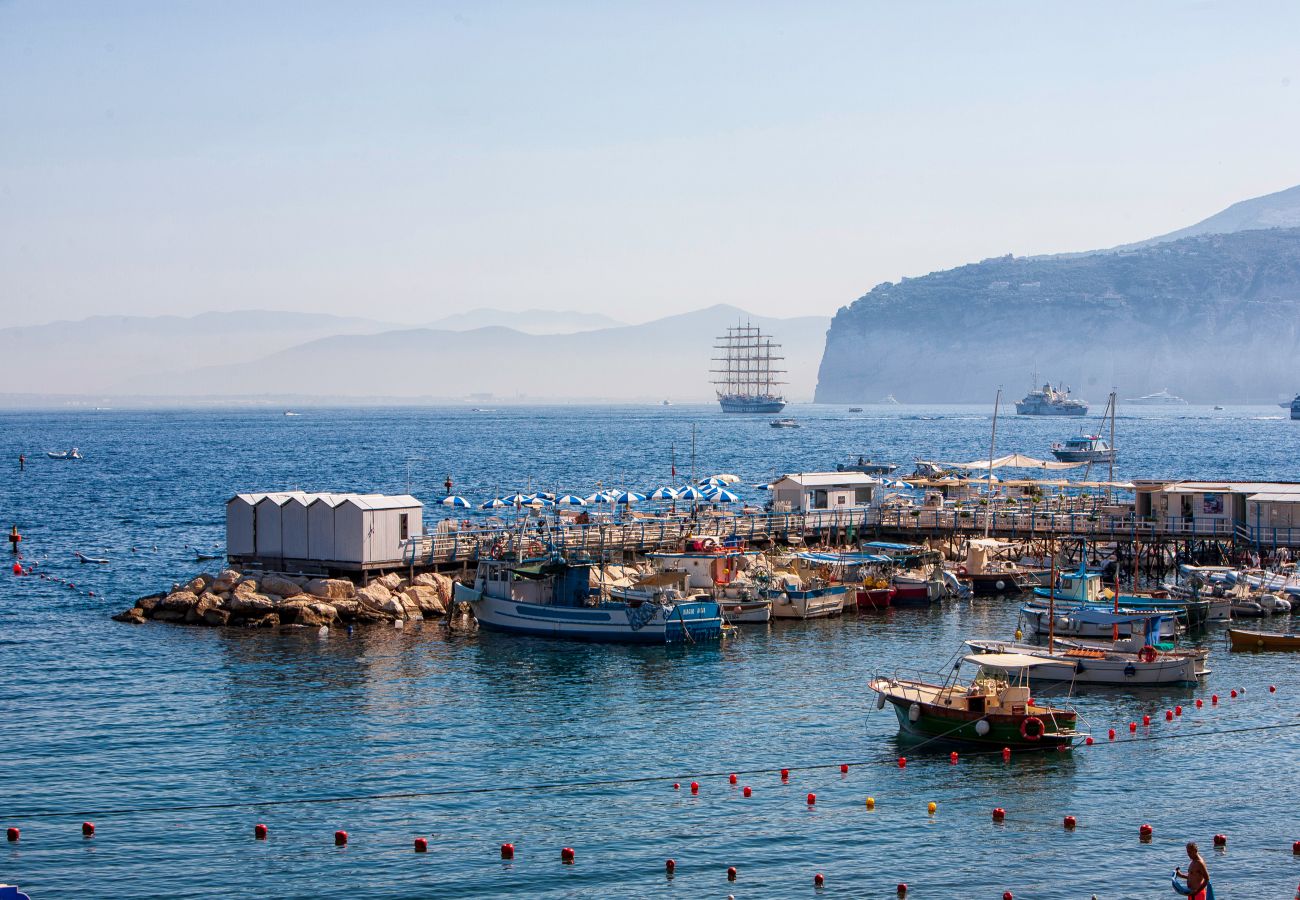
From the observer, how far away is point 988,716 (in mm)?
38375

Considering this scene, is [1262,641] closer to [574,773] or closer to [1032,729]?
[1032,729]

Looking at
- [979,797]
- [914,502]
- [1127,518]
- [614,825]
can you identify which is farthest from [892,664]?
[914,502]

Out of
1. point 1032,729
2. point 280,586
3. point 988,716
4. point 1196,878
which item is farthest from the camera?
point 280,586

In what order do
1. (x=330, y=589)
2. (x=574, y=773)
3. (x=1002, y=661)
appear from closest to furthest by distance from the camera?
1. (x=574, y=773)
2. (x=1002, y=661)
3. (x=330, y=589)

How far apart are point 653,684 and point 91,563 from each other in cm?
4124

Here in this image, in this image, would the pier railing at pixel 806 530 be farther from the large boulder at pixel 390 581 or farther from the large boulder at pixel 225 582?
the large boulder at pixel 225 582

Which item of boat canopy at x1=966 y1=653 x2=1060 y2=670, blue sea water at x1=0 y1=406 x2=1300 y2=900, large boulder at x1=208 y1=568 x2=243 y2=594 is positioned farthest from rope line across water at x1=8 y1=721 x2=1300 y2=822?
large boulder at x1=208 y1=568 x2=243 y2=594

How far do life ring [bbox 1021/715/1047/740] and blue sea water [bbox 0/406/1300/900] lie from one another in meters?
0.82

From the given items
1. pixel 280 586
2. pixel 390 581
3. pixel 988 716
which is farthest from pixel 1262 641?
pixel 280 586

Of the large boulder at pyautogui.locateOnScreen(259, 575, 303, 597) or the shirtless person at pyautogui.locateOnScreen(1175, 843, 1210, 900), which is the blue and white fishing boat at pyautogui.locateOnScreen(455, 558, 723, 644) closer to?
the large boulder at pyautogui.locateOnScreen(259, 575, 303, 597)

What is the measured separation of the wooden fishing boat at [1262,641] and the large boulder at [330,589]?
3280 cm

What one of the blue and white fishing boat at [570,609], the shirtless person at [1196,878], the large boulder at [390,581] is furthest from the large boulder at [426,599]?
the shirtless person at [1196,878]

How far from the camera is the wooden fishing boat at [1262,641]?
52.0 meters

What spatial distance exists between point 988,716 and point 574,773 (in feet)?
36.2
